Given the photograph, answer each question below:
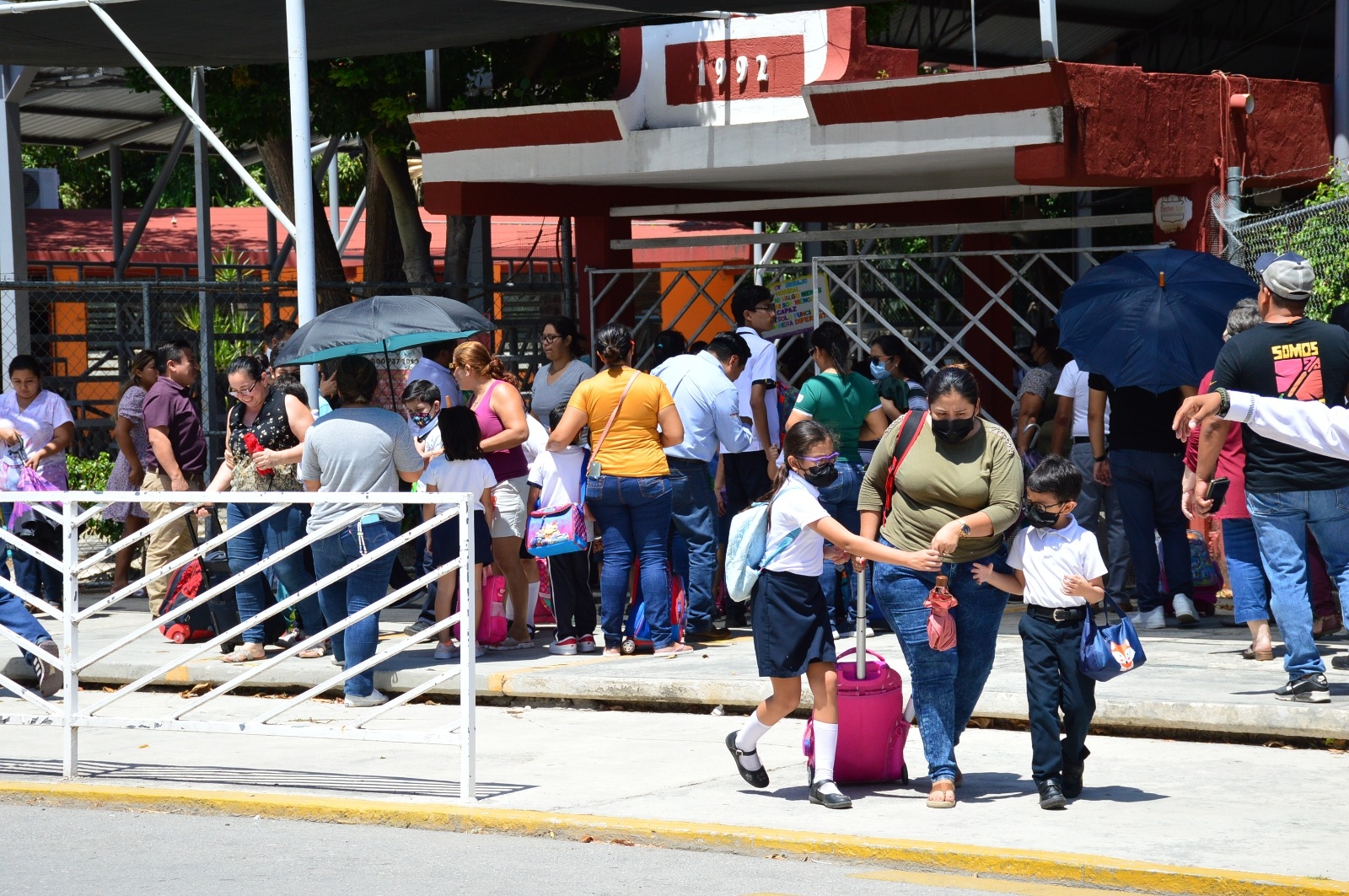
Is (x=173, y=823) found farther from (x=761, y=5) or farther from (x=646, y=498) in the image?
(x=761, y=5)

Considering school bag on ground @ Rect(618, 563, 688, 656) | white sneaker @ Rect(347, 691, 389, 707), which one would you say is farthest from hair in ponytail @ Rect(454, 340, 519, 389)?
white sneaker @ Rect(347, 691, 389, 707)

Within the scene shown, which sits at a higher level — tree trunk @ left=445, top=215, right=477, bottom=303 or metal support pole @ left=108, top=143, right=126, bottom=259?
metal support pole @ left=108, top=143, right=126, bottom=259

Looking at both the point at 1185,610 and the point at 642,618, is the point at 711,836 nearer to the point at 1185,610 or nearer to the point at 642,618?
the point at 642,618

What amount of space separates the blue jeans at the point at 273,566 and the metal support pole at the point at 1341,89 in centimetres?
770

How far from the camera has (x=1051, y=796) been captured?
20.5ft

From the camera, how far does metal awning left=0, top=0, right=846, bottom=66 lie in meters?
10.6

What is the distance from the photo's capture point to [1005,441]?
6.31 m

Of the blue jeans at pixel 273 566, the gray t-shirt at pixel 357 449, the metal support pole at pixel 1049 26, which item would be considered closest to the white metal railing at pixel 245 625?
the gray t-shirt at pixel 357 449

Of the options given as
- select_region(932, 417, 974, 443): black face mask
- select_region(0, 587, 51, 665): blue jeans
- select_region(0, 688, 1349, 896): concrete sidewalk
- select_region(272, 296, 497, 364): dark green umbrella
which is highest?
select_region(272, 296, 497, 364): dark green umbrella

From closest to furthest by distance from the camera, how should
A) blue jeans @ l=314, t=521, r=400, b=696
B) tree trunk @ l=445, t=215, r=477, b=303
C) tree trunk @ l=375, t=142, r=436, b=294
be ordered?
blue jeans @ l=314, t=521, r=400, b=696 < tree trunk @ l=375, t=142, r=436, b=294 < tree trunk @ l=445, t=215, r=477, b=303

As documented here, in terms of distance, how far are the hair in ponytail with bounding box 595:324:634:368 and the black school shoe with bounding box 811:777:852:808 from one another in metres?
3.57

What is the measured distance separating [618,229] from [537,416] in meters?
4.07

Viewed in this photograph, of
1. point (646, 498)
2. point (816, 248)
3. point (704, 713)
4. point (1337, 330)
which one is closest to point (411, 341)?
point (646, 498)

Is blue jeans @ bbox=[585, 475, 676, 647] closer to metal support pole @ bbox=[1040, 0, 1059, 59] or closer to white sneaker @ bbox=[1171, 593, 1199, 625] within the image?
white sneaker @ bbox=[1171, 593, 1199, 625]
